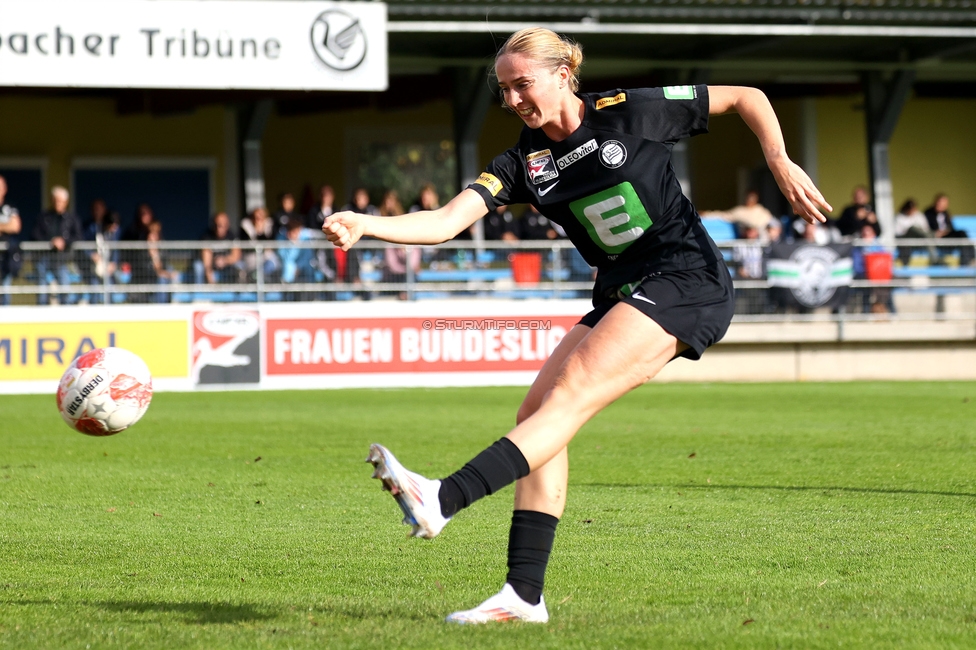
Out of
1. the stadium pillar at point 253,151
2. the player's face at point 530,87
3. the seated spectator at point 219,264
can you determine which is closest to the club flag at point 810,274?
the seated spectator at point 219,264

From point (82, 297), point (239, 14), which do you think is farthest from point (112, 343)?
point (239, 14)

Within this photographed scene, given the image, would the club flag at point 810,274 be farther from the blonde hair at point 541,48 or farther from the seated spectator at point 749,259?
the blonde hair at point 541,48

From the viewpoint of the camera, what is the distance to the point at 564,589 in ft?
17.4

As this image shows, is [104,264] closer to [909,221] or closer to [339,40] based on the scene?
[339,40]

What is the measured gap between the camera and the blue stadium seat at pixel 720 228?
22.1 metres

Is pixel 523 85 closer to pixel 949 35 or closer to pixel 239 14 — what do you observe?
pixel 239 14

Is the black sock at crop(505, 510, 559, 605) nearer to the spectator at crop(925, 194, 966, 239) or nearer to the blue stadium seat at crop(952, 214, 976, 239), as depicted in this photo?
the spectator at crop(925, 194, 966, 239)

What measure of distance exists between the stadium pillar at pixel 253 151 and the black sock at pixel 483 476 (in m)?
19.0

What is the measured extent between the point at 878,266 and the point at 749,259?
194 centimetres

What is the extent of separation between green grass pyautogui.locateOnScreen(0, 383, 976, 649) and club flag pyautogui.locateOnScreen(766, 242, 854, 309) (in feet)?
22.4

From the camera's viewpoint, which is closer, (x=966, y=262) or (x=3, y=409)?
(x=3, y=409)

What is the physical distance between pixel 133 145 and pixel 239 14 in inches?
340

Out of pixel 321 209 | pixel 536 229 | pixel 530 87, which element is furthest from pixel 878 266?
pixel 530 87

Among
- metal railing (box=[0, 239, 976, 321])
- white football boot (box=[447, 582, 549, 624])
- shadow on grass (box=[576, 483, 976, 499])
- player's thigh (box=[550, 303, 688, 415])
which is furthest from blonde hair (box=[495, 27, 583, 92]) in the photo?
metal railing (box=[0, 239, 976, 321])
